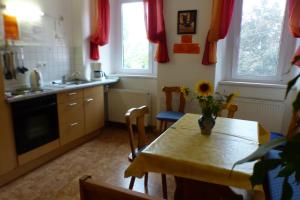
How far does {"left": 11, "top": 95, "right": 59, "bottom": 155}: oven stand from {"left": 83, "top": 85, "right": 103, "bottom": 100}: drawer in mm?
581

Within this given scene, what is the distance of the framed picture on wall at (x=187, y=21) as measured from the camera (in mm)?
3169

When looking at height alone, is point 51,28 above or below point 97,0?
below

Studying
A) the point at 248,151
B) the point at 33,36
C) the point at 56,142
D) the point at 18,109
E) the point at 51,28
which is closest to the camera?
the point at 248,151

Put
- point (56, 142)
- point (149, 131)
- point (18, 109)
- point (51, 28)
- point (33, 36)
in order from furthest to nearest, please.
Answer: point (149, 131) → point (51, 28) → point (33, 36) → point (56, 142) → point (18, 109)

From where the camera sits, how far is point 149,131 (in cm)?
388

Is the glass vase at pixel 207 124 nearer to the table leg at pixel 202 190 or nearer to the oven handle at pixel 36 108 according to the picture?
the table leg at pixel 202 190

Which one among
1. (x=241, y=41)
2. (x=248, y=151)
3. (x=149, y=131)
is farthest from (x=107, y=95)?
(x=248, y=151)

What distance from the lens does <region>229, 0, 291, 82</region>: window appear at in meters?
3.10

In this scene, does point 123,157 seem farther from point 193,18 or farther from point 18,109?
point 193,18

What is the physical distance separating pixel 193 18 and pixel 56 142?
7.93ft

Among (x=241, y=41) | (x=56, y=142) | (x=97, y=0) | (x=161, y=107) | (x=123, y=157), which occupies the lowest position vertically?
(x=123, y=157)

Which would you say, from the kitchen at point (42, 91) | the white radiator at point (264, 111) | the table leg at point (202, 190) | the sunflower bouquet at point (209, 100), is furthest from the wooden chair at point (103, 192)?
the white radiator at point (264, 111)

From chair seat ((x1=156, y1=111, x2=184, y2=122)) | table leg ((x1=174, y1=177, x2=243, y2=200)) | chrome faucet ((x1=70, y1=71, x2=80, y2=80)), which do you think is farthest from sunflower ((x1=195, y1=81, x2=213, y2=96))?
chrome faucet ((x1=70, y1=71, x2=80, y2=80))

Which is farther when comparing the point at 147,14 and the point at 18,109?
the point at 147,14
